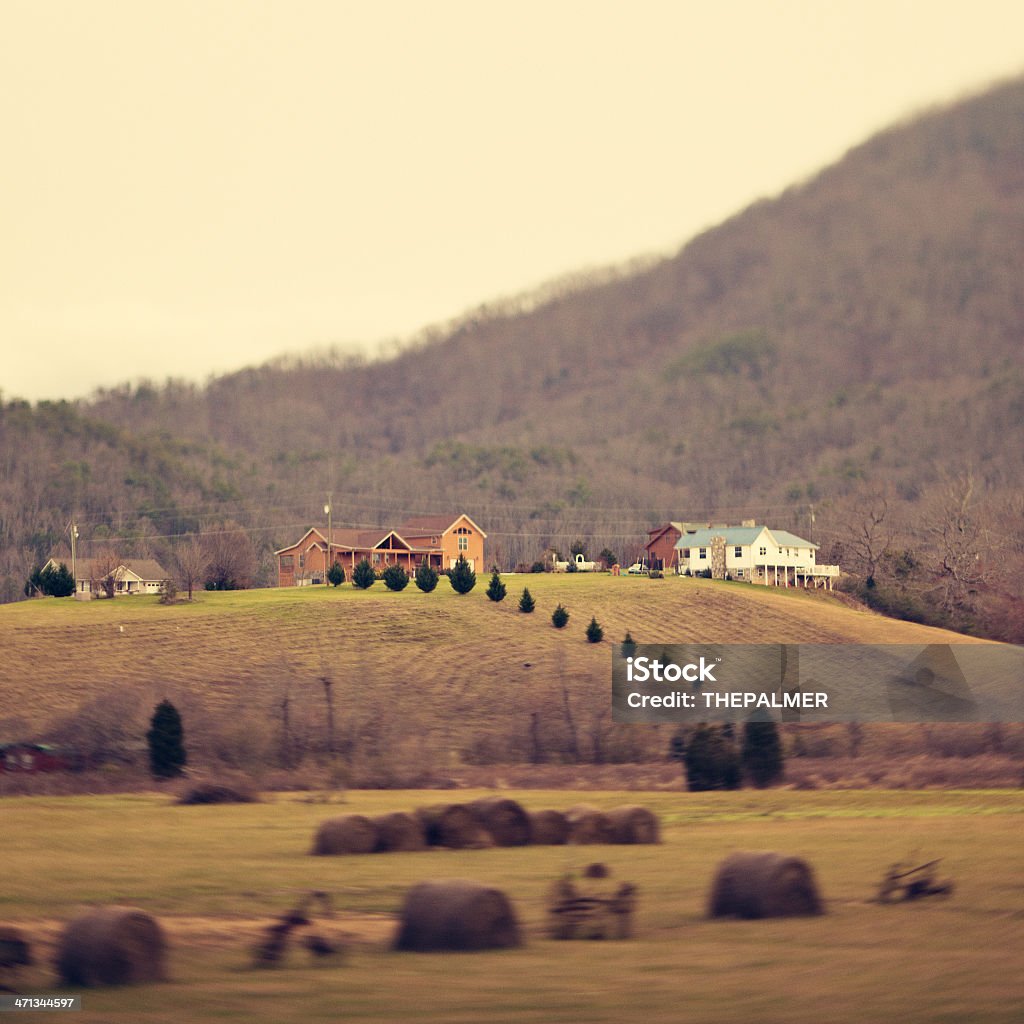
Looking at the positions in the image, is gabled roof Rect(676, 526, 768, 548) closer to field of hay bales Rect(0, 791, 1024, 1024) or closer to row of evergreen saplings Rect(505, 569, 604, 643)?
row of evergreen saplings Rect(505, 569, 604, 643)

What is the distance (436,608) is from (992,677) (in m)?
46.5

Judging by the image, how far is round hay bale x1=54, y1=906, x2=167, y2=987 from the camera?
1400 cm

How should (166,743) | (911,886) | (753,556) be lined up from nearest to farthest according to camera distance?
(911,886)
(166,743)
(753,556)

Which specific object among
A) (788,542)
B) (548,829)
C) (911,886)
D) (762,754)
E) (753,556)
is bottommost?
(911,886)

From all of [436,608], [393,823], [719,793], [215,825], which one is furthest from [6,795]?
[436,608]

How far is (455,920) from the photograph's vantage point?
51.8 feet

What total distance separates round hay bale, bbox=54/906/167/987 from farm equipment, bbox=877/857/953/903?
416 inches

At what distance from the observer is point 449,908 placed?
15.8 meters

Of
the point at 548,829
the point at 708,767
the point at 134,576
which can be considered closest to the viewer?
the point at 548,829

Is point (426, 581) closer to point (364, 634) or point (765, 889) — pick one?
point (364, 634)

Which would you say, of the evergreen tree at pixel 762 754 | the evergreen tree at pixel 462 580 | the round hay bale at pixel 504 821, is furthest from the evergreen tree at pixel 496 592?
the round hay bale at pixel 504 821

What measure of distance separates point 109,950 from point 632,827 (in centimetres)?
1409

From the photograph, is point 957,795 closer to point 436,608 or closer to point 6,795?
point 6,795

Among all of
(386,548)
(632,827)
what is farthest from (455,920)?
(386,548)
